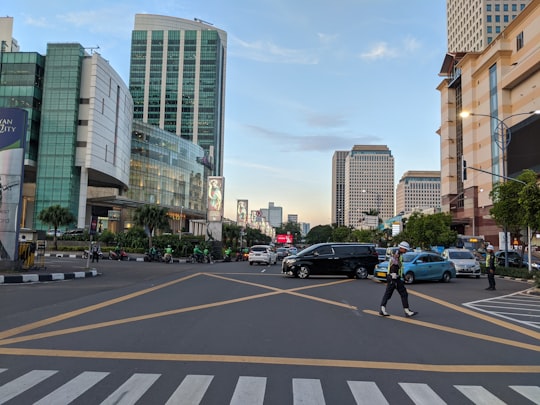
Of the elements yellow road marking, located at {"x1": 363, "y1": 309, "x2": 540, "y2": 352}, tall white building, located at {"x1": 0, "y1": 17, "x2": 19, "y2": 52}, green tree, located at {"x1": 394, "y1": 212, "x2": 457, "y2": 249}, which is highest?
tall white building, located at {"x1": 0, "y1": 17, "x2": 19, "y2": 52}

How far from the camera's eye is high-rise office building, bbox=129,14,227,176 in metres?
150

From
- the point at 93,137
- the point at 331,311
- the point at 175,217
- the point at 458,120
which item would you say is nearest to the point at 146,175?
the point at 175,217

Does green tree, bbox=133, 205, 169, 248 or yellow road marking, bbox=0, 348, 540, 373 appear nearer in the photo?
yellow road marking, bbox=0, 348, 540, 373

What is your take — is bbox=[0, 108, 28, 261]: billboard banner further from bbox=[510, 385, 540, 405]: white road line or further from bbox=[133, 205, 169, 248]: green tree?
bbox=[133, 205, 169, 248]: green tree

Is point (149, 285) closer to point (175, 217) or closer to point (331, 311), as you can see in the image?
point (331, 311)

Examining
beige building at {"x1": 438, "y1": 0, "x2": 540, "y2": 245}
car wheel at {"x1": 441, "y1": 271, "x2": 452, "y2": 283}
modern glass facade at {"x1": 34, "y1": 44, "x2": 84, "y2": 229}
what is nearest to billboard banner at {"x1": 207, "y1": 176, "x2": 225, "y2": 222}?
beige building at {"x1": 438, "y1": 0, "x2": 540, "y2": 245}

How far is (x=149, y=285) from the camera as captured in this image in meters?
16.3

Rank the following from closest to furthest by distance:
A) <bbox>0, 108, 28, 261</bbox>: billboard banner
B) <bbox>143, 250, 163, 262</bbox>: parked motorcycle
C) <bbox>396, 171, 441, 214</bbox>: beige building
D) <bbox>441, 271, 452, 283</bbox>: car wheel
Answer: <bbox>0, 108, 28, 261</bbox>: billboard banner → <bbox>441, 271, 452, 283</bbox>: car wheel → <bbox>143, 250, 163, 262</bbox>: parked motorcycle → <bbox>396, 171, 441, 214</bbox>: beige building

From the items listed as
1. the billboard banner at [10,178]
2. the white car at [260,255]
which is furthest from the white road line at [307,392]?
the white car at [260,255]

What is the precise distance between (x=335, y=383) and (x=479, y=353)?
313 centimetres

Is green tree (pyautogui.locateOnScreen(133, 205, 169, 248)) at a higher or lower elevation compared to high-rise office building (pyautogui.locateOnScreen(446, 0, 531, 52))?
lower

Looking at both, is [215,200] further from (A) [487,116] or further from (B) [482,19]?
(B) [482,19]

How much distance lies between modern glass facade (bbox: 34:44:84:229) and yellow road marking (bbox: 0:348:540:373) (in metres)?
65.6

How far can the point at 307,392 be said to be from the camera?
475cm
